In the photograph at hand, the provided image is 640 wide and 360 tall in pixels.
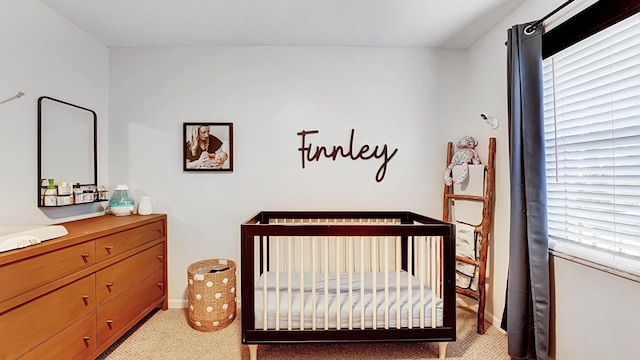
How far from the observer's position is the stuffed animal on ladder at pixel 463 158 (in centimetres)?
248

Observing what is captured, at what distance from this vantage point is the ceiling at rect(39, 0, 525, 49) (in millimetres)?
2062

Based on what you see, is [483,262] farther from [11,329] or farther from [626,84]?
[11,329]

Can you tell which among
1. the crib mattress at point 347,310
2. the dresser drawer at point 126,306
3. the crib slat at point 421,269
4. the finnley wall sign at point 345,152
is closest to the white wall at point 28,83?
the dresser drawer at point 126,306

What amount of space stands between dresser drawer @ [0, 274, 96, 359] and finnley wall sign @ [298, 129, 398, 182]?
1.73 metres

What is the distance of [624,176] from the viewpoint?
1435mm

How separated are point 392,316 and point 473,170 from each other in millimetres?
1295

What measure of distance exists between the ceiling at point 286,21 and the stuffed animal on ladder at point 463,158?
86cm

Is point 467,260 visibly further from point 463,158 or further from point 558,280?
point 463,158

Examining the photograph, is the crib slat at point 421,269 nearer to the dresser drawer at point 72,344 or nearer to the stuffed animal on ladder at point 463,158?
the stuffed animal on ladder at point 463,158

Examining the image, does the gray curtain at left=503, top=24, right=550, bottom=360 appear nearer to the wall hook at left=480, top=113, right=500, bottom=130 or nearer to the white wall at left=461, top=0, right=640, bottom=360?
the white wall at left=461, top=0, right=640, bottom=360

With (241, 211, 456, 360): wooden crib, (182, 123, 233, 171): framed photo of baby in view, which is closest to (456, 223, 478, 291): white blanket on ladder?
(241, 211, 456, 360): wooden crib

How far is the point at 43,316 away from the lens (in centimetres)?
149

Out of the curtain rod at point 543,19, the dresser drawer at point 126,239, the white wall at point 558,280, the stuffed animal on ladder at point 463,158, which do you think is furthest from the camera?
the stuffed animal on ladder at point 463,158

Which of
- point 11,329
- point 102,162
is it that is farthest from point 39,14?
point 11,329
